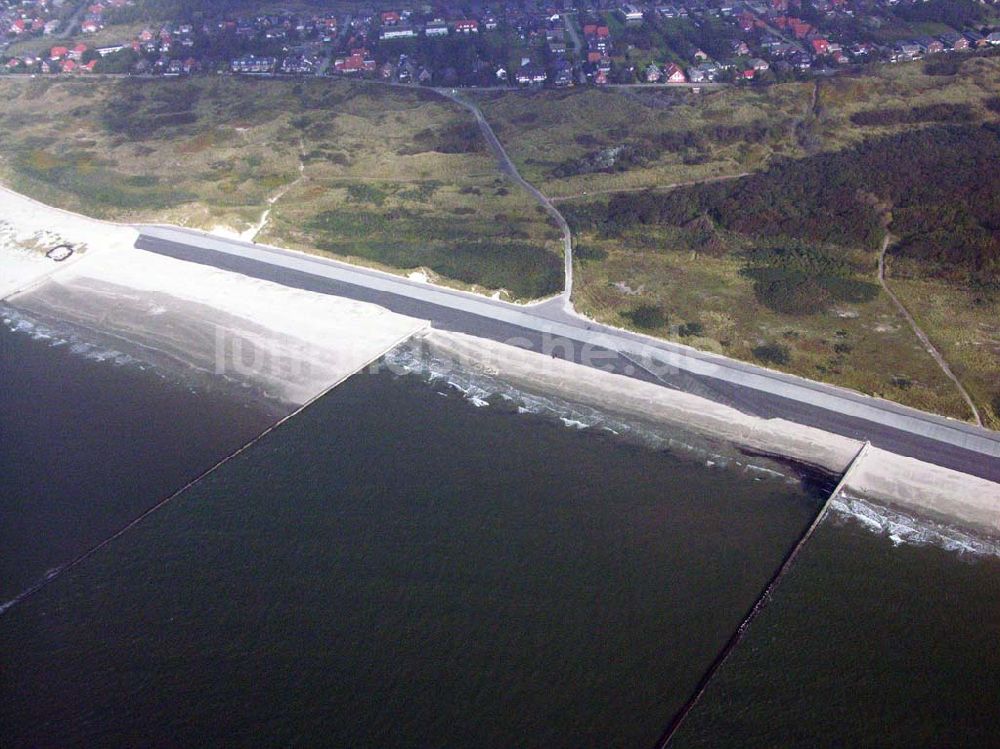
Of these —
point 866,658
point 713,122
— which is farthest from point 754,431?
point 713,122

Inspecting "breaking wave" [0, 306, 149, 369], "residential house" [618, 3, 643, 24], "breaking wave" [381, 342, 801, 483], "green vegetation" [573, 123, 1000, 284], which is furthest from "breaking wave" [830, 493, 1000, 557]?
"residential house" [618, 3, 643, 24]

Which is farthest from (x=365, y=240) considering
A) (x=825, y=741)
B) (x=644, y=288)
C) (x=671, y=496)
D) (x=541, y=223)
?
(x=825, y=741)

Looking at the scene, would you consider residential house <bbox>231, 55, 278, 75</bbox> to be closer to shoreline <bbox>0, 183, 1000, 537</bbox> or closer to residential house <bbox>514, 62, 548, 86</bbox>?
residential house <bbox>514, 62, 548, 86</bbox>

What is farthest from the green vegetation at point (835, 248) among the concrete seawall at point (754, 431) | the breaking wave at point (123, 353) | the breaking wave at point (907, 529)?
the breaking wave at point (123, 353)

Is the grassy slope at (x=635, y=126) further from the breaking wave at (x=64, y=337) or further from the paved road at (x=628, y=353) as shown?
the breaking wave at (x=64, y=337)

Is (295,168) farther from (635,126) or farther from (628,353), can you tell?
(628,353)

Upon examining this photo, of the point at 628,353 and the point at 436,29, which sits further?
the point at 436,29
